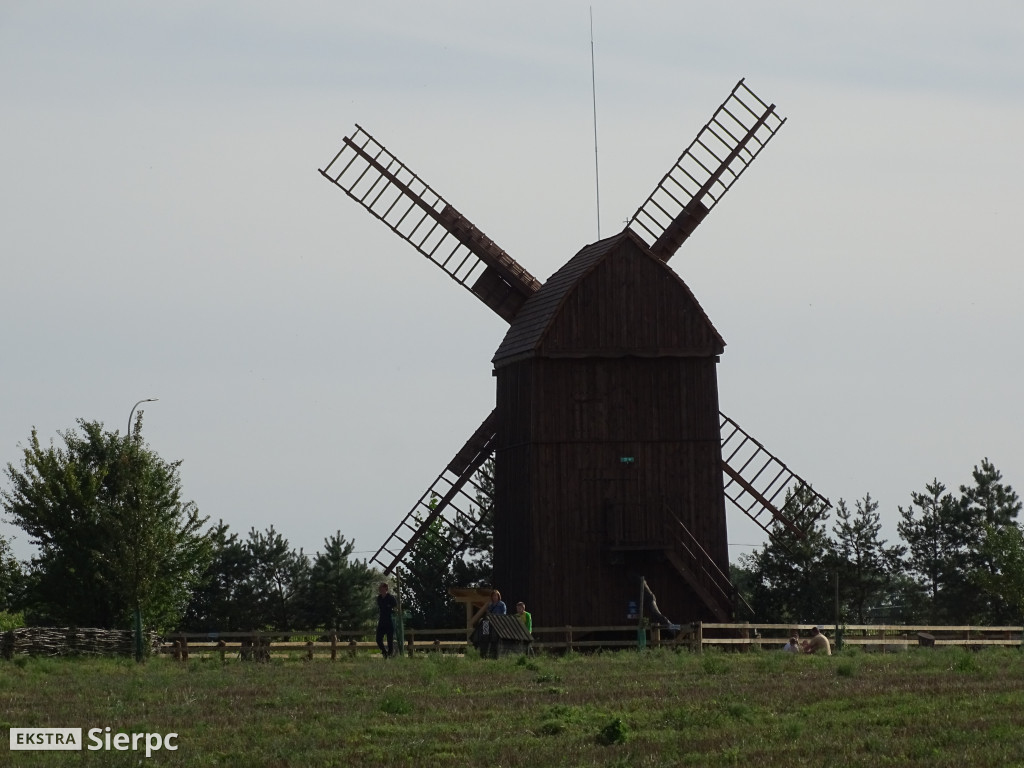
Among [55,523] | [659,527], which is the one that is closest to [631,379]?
[659,527]

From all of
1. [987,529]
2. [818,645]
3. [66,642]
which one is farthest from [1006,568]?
[66,642]

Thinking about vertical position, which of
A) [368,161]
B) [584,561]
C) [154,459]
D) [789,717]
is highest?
[368,161]

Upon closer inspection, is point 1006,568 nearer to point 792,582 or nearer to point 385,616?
point 792,582

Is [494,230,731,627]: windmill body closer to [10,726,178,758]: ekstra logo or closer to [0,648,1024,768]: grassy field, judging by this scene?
[0,648,1024,768]: grassy field

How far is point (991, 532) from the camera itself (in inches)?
1934

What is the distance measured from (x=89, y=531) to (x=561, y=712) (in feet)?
86.4

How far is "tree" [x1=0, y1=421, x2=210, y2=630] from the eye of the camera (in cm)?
4156

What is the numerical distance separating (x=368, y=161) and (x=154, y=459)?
355 inches

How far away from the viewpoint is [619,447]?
124ft

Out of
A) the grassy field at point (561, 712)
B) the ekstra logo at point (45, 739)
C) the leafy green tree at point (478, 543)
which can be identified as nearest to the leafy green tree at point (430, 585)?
the leafy green tree at point (478, 543)

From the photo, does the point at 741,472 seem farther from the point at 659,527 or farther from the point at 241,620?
the point at 241,620

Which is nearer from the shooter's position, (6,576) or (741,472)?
(741,472)

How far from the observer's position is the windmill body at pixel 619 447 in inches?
1479

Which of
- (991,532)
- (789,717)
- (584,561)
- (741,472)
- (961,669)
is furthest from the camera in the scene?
(991,532)
